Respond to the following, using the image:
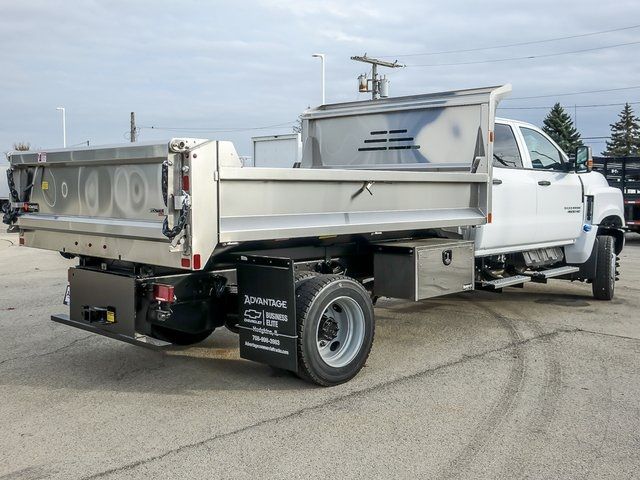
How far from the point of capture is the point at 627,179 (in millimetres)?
18156

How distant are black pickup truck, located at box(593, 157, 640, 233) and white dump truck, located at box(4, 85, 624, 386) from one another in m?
11.6

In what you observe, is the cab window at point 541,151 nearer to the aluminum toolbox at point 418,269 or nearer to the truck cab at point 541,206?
the truck cab at point 541,206

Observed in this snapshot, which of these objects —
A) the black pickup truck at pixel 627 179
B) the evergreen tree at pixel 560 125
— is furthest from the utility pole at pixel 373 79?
the evergreen tree at pixel 560 125

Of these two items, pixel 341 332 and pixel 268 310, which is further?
pixel 341 332

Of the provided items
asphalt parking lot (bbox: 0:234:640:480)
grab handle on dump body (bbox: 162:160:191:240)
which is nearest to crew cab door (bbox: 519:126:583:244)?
asphalt parking lot (bbox: 0:234:640:480)

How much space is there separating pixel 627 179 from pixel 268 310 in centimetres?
1588

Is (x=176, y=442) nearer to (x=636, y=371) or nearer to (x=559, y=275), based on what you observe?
(x=636, y=371)

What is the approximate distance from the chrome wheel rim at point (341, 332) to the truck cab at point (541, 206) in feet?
6.85

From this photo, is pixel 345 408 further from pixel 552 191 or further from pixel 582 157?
pixel 582 157

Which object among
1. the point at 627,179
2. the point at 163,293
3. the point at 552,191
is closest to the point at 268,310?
the point at 163,293

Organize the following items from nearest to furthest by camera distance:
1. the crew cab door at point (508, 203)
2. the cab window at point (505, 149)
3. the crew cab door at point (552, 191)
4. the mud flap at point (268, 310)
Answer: the mud flap at point (268, 310) < the crew cab door at point (508, 203) < the cab window at point (505, 149) < the crew cab door at point (552, 191)

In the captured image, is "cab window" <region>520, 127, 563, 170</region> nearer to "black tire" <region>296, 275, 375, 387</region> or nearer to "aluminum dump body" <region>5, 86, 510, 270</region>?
"aluminum dump body" <region>5, 86, 510, 270</region>

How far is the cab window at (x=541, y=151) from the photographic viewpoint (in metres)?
8.20

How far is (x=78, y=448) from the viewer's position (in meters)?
4.16
